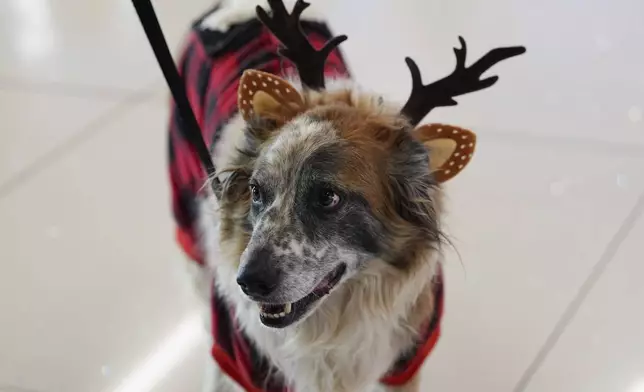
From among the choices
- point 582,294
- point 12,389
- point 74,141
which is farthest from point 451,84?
point 74,141

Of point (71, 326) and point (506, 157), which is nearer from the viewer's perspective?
point (71, 326)

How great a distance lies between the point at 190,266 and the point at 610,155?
1197 mm

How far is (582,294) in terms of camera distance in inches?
71.7

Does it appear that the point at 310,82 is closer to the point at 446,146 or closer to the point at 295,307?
the point at 446,146

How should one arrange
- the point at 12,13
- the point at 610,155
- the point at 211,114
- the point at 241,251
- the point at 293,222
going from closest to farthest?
the point at 293,222, the point at 241,251, the point at 211,114, the point at 610,155, the point at 12,13

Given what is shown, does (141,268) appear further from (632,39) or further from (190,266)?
(632,39)

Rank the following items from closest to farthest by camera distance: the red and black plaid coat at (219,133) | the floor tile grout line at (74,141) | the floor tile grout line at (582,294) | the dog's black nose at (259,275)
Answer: the dog's black nose at (259,275), the red and black plaid coat at (219,133), the floor tile grout line at (582,294), the floor tile grout line at (74,141)

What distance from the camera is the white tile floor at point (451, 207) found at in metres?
1.72

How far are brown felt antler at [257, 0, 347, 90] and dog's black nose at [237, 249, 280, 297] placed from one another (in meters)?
0.34

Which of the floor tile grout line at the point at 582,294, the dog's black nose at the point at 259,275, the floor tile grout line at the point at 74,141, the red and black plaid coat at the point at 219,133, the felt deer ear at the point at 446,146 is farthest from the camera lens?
the floor tile grout line at the point at 74,141

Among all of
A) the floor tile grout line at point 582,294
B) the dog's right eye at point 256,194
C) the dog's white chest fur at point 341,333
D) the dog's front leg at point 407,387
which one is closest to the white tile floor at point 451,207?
the floor tile grout line at point 582,294

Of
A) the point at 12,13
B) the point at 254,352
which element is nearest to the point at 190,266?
the point at 254,352

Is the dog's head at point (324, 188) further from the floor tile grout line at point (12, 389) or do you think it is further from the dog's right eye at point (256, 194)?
the floor tile grout line at point (12, 389)

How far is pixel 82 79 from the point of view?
2941 millimetres
